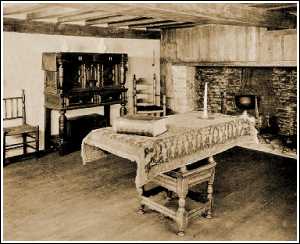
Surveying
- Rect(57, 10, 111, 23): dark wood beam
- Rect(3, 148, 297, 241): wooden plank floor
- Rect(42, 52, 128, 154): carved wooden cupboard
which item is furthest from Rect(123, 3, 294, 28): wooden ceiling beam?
Rect(42, 52, 128, 154): carved wooden cupboard

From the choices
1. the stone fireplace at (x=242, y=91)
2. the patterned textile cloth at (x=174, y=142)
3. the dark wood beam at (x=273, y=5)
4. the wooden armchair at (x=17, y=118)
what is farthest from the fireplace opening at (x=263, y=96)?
the wooden armchair at (x=17, y=118)

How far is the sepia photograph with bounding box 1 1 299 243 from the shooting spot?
333 cm

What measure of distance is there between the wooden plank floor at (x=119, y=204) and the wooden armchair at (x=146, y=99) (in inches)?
58.3

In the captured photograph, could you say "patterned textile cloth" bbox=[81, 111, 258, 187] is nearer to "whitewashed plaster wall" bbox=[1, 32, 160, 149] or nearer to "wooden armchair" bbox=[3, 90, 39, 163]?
"wooden armchair" bbox=[3, 90, 39, 163]

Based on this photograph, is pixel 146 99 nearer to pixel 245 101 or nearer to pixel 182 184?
pixel 245 101

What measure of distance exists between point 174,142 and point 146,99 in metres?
4.80

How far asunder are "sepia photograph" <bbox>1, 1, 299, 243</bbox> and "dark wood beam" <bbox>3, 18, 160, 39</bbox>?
0.02 metres

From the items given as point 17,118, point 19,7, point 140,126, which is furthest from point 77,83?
point 140,126

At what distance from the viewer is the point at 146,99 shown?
25.6ft

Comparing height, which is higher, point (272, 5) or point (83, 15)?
point (83, 15)

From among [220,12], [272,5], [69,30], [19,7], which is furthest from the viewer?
[69,30]

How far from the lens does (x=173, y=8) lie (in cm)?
330

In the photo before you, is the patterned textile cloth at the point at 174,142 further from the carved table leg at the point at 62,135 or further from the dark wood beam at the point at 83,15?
the carved table leg at the point at 62,135

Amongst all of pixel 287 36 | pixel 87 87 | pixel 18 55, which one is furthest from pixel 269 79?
pixel 18 55
